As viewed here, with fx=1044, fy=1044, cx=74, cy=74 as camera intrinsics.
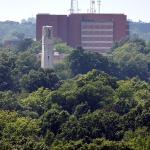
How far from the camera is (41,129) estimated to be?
5909 centimetres

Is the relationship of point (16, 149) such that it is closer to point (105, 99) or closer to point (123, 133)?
point (123, 133)

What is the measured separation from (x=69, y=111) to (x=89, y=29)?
77286mm

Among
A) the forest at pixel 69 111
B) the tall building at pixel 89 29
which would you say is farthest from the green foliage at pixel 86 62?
the tall building at pixel 89 29

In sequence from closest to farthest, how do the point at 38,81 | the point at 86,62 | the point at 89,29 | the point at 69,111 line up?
the point at 69,111, the point at 38,81, the point at 86,62, the point at 89,29

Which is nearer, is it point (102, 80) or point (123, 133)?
point (123, 133)

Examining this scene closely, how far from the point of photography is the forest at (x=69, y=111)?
171 feet

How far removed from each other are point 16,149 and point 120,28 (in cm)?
9823

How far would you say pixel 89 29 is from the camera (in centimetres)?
14575

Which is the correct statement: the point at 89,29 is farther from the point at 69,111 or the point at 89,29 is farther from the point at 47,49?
the point at 69,111

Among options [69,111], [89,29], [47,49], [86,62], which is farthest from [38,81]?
[89,29]

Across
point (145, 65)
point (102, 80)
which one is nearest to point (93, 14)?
point (145, 65)

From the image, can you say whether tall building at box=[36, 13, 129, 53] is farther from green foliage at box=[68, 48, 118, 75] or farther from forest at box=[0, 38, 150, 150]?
forest at box=[0, 38, 150, 150]

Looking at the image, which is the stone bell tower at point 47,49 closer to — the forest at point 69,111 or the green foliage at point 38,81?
the forest at point 69,111

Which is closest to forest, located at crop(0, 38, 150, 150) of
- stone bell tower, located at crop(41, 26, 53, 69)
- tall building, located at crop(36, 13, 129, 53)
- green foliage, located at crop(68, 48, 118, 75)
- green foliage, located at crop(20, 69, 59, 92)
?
green foliage, located at crop(20, 69, 59, 92)
